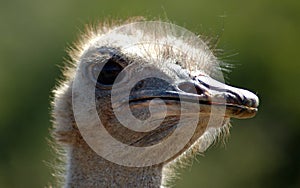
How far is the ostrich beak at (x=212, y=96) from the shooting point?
5.75 meters

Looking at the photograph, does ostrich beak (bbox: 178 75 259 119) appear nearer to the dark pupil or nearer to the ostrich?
the ostrich

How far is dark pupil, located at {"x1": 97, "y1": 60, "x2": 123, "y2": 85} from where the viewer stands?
6266mm

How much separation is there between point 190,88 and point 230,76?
818 cm

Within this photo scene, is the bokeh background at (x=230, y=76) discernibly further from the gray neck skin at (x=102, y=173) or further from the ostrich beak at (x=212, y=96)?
the ostrich beak at (x=212, y=96)

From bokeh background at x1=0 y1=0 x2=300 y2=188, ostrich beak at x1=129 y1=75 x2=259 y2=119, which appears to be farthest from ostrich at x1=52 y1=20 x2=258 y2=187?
bokeh background at x1=0 y1=0 x2=300 y2=188

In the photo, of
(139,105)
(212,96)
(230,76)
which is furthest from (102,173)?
(230,76)

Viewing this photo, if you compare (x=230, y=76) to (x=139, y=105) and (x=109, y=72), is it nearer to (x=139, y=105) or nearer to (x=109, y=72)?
(x=109, y=72)

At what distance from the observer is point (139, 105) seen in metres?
6.08

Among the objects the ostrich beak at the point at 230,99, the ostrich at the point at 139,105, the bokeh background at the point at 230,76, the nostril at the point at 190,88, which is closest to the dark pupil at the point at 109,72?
the ostrich at the point at 139,105

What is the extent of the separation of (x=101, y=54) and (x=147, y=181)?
0.76m

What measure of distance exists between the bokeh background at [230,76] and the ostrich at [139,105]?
7402 millimetres

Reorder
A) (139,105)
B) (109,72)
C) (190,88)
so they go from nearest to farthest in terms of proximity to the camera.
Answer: (190,88), (139,105), (109,72)
